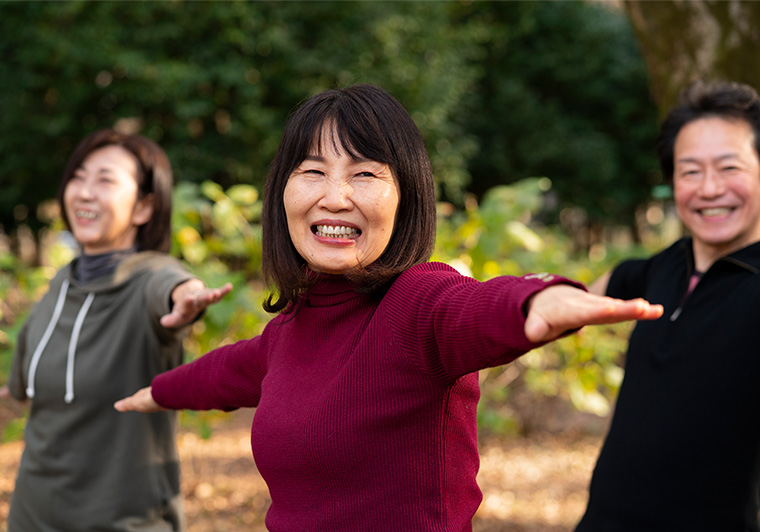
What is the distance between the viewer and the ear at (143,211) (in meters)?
2.49

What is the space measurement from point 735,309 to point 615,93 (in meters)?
17.0

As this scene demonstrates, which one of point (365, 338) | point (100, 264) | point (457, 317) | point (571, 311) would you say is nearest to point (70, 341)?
point (100, 264)

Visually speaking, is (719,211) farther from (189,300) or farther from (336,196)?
(189,300)

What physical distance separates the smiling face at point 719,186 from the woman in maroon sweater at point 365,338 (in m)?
1.12

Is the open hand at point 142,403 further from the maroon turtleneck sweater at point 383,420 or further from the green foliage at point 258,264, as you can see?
the green foliage at point 258,264

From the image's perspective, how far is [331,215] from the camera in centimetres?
138

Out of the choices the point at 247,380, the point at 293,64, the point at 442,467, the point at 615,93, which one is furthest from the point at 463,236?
the point at 615,93

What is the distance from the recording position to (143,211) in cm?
252

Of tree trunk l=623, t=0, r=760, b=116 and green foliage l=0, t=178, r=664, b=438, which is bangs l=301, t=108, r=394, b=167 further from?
tree trunk l=623, t=0, r=760, b=116

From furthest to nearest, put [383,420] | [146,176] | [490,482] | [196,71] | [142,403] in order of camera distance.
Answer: [196,71]
[490,482]
[146,176]
[142,403]
[383,420]

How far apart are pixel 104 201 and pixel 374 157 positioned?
1349 mm

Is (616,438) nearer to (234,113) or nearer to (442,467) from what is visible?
(442,467)

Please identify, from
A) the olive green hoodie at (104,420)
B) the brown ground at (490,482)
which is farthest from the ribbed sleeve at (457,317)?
the brown ground at (490,482)

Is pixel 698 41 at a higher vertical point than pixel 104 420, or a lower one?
higher
